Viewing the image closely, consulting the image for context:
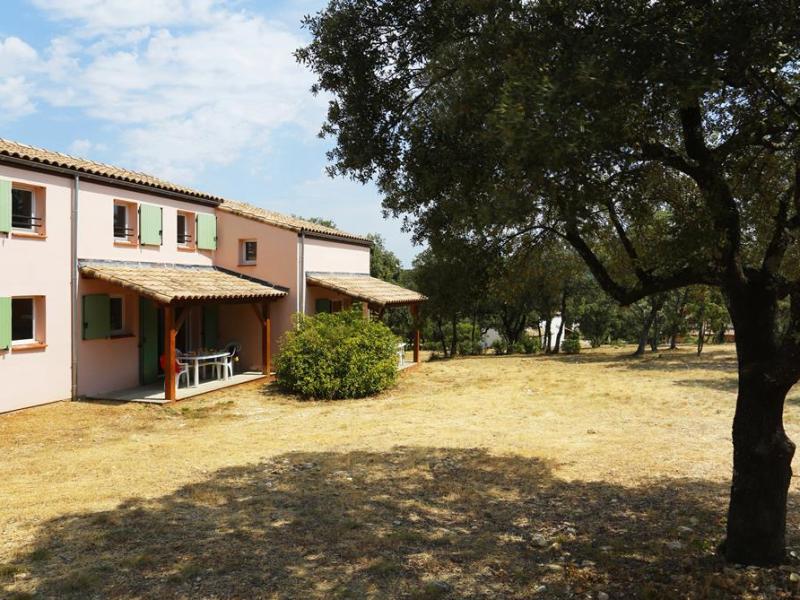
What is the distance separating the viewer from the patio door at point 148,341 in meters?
17.0

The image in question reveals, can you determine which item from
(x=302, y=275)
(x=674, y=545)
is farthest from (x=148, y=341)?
(x=674, y=545)

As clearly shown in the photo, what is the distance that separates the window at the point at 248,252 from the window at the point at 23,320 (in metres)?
7.24

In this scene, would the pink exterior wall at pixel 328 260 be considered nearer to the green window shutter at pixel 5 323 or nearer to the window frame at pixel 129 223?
the window frame at pixel 129 223

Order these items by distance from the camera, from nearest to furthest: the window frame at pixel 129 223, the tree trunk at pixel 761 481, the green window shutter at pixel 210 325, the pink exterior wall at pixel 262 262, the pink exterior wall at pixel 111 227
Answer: the tree trunk at pixel 761 481 → the pink exterior wall at pixel 111 227 → the window frame at pixel 129 223 → the green window shutter at pixel 210 325 → the pink exterior wall at pixel 262 262

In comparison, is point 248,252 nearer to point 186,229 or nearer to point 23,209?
point 186,229

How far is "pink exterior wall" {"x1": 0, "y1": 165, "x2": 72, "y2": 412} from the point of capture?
1341cm

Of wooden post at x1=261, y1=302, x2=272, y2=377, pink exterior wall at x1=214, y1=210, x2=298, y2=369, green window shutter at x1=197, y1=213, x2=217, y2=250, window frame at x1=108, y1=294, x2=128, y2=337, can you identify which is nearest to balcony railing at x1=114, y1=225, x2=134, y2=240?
window frame at x1=108, y1=294, x2=128, y2=337

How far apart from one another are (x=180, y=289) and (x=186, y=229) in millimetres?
4551

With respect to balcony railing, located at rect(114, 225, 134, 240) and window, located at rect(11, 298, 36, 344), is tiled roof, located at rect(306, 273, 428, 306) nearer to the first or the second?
balcony railing, located at rect(114, 225, 134, 240)

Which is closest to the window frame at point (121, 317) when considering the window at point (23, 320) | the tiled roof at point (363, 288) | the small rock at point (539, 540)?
the window at point (23, 320)

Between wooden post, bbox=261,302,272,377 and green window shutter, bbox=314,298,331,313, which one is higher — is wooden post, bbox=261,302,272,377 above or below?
below

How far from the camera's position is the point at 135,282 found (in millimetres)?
14914

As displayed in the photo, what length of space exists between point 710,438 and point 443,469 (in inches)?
208

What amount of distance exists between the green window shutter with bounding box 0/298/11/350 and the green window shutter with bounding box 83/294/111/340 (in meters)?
1.87
